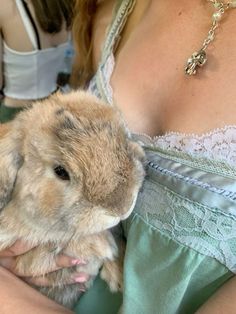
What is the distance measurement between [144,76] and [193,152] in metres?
0.21

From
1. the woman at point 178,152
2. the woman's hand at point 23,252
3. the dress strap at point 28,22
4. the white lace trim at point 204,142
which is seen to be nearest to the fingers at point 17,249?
the woman's hand at point 23,252

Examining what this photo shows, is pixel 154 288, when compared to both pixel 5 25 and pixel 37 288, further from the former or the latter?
pixel 5 25

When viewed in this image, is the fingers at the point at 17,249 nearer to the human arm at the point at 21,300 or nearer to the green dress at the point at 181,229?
the human arm at the point at 21,300

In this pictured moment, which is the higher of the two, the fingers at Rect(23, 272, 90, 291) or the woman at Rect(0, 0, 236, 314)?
the woman at Rect(0, 0, 236, 314)

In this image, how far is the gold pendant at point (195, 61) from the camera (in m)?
0.82

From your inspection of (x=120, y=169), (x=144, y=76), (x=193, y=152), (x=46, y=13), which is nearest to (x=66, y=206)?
(x=120, y=169)

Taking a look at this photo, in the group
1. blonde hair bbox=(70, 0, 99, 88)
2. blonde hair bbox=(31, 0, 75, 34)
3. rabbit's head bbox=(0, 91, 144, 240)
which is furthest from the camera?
blonde hair bbox=(31, 0, 75, 34)

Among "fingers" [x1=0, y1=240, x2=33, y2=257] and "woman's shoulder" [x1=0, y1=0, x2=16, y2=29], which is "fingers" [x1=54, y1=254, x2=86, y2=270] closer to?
"fingers" [x1=0, y1=240, x2=33, y2=257]

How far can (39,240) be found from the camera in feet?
2.63

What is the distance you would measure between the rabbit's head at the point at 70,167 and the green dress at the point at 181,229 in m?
0.05

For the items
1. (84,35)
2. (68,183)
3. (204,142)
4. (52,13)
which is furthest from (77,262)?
(52,13)

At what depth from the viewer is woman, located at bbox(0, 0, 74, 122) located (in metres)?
1.52

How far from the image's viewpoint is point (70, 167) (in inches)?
26.9

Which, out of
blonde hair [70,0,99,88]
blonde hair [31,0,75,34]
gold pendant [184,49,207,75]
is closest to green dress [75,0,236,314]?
gold pendant [184,49,207,75]
